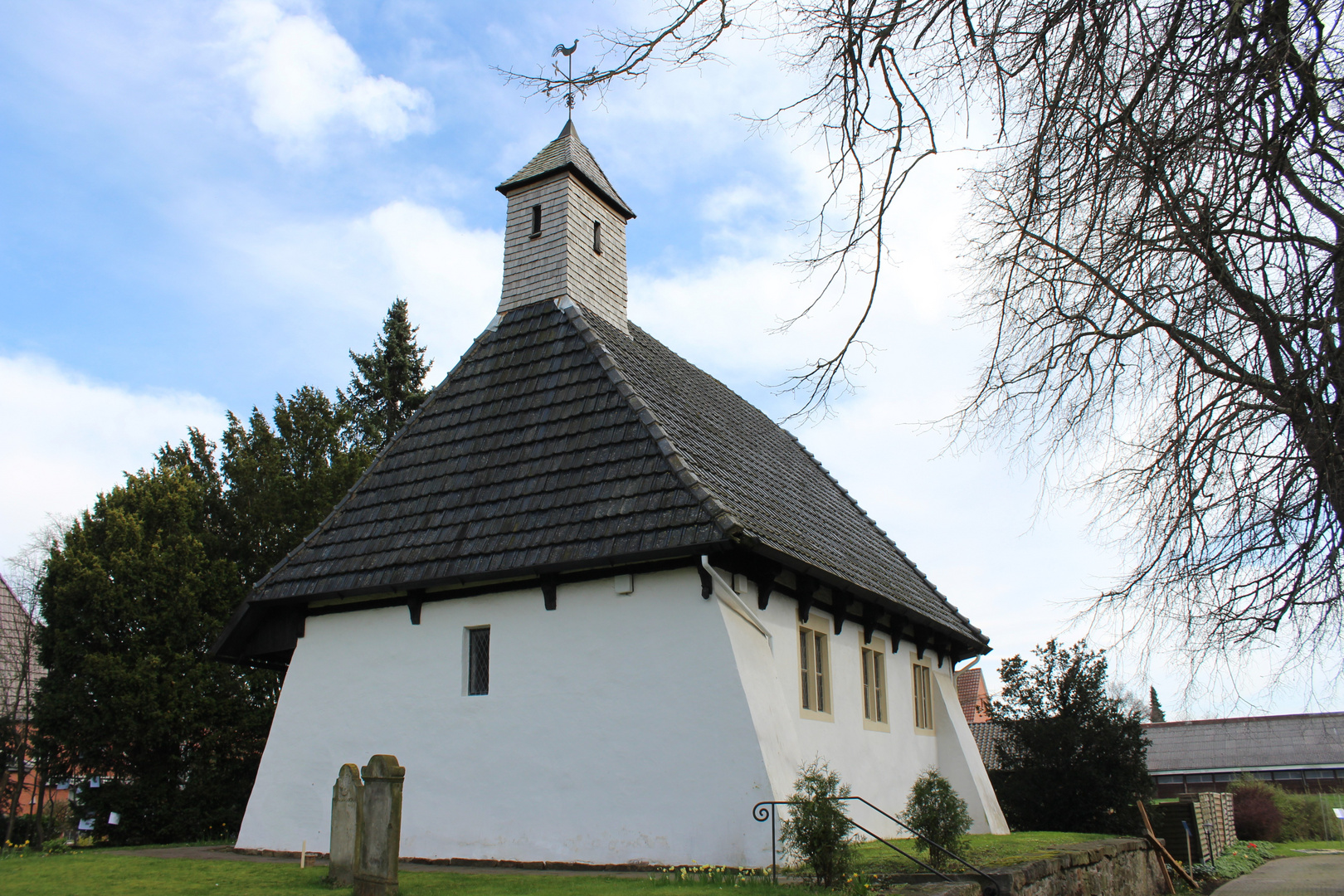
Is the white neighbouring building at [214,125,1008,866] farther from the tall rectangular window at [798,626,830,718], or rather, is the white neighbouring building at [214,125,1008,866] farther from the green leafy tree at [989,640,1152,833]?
the green leafy tree at [989,640,1152,833]

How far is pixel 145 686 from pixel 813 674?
14155mm

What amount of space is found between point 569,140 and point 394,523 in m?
7.63

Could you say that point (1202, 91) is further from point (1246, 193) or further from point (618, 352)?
point (618, 352)

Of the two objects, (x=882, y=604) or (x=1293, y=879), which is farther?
(x=1293, y=879)

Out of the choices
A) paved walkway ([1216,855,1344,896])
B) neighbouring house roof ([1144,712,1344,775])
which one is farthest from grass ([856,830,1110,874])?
neighbouring house roof ([1144,712,1344,775])

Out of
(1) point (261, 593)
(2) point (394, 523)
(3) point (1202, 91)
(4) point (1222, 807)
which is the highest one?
(3) point (1202, 91)

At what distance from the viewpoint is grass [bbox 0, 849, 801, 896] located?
7949 mm

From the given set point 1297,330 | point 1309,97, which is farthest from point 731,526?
point 1309,97

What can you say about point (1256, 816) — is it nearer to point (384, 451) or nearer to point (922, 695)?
point (922, 695)

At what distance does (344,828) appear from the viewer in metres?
9.01

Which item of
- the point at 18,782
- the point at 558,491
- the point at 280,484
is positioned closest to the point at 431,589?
the point at 558,491

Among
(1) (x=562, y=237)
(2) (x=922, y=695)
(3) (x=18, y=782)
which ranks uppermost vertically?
(1) (x=562, y=237)

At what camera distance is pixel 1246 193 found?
208 inches

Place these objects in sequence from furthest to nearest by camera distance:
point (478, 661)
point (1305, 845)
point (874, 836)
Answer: point (1305, 845), point (478, 661), point (874, 836)
